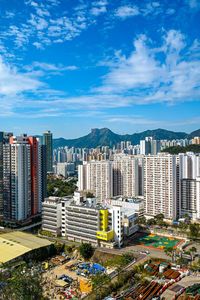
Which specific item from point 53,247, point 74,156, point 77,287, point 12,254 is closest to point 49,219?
point 53,247

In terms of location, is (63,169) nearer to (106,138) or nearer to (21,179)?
(21,179)

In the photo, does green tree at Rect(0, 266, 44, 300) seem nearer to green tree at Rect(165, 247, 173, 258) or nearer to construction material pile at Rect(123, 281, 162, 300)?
construction material pile at Rect(123, 281, 162, 300)

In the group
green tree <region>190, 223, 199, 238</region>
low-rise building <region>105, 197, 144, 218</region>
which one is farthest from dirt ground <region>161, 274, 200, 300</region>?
low-rise building <region>105, 197, 144, 218</region>

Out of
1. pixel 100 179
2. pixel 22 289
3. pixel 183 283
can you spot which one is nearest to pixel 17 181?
pixel 100 179

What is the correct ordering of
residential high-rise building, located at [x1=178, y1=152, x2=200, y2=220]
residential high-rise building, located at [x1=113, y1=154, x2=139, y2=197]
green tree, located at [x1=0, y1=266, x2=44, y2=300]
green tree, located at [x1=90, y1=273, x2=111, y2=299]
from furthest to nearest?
residential high-rise building, located at [x1=113, y1=154, x2=139, y2=197], residential high-rise building, located at [x1=178, y1=152, x2=200, y2=220], green tree, located at [x1=90, y1=273, x2=111, y2=299], green tree, located at [x1=0, y1=266, x2=44, y2=300]

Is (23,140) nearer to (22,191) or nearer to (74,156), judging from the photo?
(22,191)

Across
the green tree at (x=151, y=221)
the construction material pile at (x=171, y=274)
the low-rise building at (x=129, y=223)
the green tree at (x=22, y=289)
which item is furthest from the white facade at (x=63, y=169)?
the green tree at (x=22, y=289)
